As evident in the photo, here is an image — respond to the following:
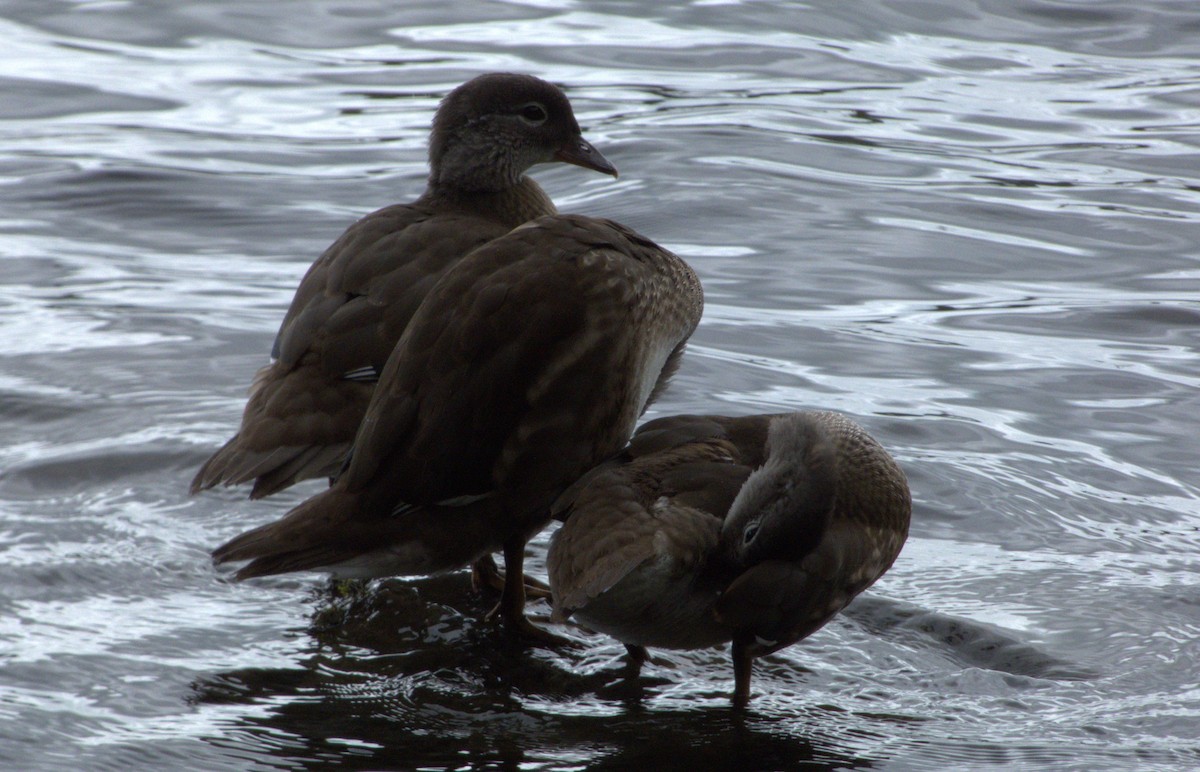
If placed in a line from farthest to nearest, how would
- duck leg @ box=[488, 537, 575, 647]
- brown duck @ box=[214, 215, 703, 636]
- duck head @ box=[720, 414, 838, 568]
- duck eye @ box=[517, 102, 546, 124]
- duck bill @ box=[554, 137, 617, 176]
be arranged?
duck bill @ box=[554, 137, 617, 176] → duck eye @ box=[517, 102, 546, 124] → duck leg @ box=[488, 537, 575, 647] → brown duck @ box=[214, 215, 703, 636] → duck head @ box=[720, 414, 838, 568]

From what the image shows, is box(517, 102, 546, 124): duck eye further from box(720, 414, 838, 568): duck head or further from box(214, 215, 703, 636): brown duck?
box(720, 414, 838, 568): duck head

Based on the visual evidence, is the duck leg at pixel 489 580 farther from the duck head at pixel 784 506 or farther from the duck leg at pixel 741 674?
the duck head at pixel 784 506

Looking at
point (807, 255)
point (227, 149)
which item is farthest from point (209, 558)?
point (227, 149)

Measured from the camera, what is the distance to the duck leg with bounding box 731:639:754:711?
13.9ft

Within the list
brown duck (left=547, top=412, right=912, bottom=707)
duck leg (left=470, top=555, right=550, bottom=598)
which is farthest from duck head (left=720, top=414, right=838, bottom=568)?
duck leg (left=470, top=555, right=550, bottom=598)

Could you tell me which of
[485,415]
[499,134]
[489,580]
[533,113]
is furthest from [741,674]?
[533,113]

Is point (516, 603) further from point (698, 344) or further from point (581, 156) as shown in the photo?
point (698, 344)

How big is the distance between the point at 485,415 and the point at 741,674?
1.04 m

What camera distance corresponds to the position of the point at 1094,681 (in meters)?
4.52

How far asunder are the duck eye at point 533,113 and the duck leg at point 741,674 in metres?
3.04

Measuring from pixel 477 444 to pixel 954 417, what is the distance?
2800 millimetres

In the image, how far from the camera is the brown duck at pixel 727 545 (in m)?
4.03

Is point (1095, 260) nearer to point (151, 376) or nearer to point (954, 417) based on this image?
point (954, 417)

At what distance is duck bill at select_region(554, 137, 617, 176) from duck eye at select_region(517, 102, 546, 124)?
0.18 meters
